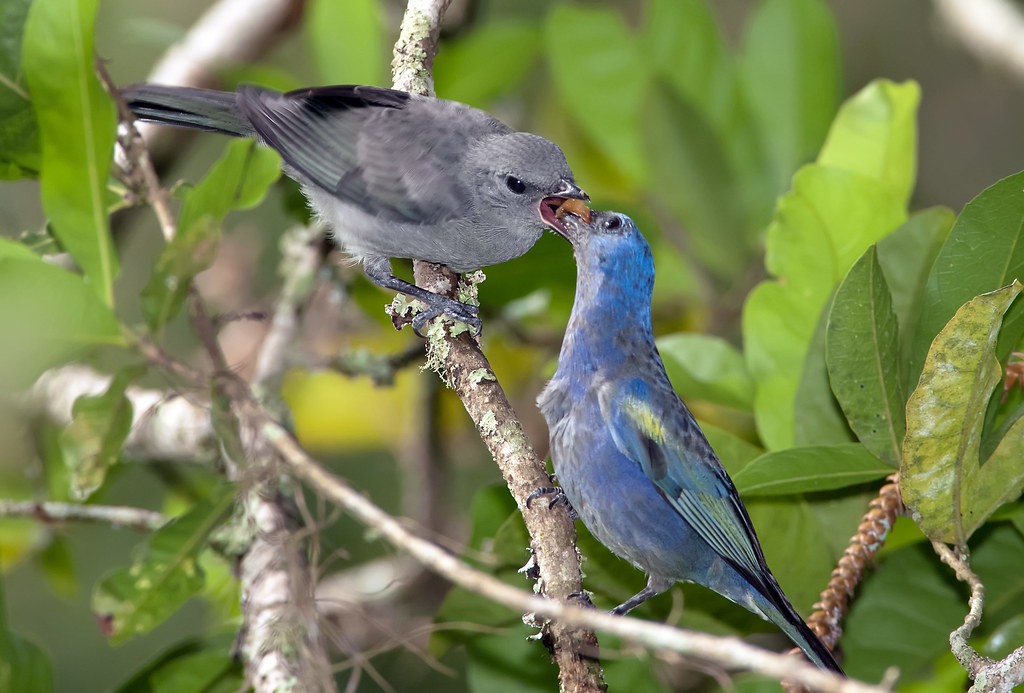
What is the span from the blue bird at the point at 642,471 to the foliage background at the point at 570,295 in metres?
0.16

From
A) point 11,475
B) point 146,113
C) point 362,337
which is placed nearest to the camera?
point 146,113

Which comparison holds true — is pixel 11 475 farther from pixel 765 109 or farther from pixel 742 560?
pixel 765 109

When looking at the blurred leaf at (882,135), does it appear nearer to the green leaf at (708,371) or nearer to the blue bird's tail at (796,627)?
the green leaf at (708,371)

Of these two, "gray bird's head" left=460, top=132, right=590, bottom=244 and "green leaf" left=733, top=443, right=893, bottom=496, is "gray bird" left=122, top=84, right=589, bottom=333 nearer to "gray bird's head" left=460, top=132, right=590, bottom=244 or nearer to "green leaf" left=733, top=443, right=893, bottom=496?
"gray bird's head" left=460, top=132, right=590, bottom=244

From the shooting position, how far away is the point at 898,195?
11.5 feet

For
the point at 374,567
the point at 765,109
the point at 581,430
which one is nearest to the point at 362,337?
the point at 374,567

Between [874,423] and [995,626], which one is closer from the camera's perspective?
[874,423]

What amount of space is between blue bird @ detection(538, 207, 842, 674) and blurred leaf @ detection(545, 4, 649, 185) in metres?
1.80

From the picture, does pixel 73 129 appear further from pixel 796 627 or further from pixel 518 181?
pixel 796 627

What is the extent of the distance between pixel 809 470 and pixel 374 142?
190cm

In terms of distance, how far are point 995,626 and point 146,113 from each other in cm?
334

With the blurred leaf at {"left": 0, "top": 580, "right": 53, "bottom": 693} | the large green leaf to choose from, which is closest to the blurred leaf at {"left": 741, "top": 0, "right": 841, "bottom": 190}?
the large green leaf

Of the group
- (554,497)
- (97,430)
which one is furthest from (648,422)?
(97,430)

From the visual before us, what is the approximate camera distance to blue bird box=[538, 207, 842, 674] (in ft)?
9.39
